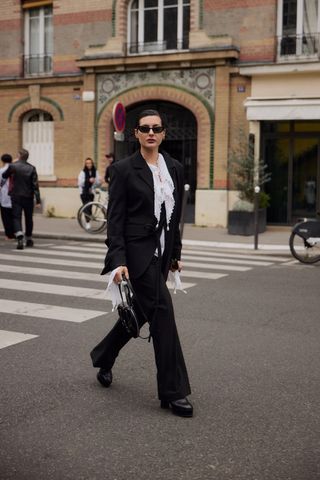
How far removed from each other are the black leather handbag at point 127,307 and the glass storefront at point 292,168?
15.0 metres

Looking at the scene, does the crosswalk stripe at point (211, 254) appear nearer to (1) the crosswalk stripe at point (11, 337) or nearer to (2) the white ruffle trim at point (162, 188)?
(1) the crosswalk stripe at point (11, 337)

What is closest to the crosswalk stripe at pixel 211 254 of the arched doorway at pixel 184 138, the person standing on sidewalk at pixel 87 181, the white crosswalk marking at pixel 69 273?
the white crosswalk marking at pixel 69 273

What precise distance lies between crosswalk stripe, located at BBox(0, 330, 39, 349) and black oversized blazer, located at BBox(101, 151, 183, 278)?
6.03 ft

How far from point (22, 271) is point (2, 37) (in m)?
14.6

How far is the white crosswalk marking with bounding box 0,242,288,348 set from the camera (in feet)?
22.6

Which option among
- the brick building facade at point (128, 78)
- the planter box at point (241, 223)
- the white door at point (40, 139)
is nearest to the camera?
the planter box at point (241, 223)

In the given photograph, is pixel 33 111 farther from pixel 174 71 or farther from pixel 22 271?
pixel 22 271

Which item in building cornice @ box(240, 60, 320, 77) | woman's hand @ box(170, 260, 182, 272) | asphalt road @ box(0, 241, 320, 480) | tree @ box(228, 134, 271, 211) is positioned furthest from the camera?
building cornice @ box(240, 60, 320, 77)

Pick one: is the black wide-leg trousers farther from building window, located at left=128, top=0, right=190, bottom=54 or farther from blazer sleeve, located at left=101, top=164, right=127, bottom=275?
building window, located at left=128, top=0, right=190, bottom=54

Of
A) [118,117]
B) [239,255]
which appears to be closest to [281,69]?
[118,117]

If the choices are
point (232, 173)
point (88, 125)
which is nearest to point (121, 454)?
point (232, 173)

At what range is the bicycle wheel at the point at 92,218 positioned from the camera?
16016mm

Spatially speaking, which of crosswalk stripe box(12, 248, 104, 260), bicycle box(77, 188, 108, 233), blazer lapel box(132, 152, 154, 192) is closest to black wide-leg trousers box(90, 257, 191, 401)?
blazer lapel box(132, 152, 154, 192)

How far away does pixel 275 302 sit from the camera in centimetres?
768
